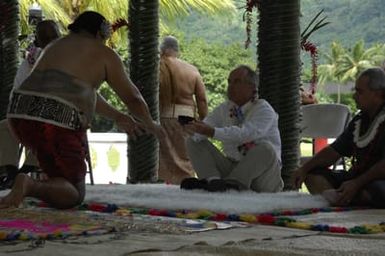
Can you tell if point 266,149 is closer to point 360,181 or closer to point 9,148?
point 360,181

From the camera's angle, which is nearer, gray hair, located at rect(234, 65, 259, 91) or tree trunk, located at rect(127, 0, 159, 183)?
gray hair, located at rect(234, 65, 259, 91)

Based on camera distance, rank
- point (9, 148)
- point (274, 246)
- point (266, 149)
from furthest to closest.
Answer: point (9, 148) → point (266, 149) → point (274, 246)

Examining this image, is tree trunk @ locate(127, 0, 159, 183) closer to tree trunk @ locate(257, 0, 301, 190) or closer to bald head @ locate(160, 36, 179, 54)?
bald head @ locate(160, 36, 179, 54)

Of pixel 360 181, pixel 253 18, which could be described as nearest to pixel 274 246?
pixel 360 181

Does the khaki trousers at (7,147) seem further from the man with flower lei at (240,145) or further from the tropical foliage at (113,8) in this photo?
the tropical foliage at (113,8)

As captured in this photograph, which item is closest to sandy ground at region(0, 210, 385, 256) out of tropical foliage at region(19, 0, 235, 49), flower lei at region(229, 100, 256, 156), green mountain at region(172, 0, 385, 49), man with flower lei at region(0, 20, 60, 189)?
flower lei at region(229, 100, 256, 156)

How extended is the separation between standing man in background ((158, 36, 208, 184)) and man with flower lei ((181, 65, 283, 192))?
2.23 meters

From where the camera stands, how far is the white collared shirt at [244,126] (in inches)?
215

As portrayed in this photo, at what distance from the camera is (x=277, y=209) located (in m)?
4.45

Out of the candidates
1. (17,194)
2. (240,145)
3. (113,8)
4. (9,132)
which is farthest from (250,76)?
(113,8)

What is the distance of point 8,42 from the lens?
7.70 metres

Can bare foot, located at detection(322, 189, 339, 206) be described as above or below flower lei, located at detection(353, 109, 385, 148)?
below

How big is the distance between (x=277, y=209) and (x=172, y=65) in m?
3.87

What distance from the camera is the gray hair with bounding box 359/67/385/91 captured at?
4879 millimetres
